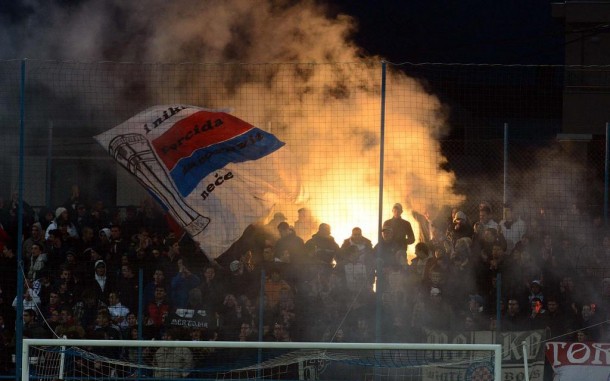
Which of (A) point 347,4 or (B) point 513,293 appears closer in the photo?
(B) point 513,293

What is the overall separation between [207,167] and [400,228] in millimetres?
2236

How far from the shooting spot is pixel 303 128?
41.7 feet

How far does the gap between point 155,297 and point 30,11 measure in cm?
722

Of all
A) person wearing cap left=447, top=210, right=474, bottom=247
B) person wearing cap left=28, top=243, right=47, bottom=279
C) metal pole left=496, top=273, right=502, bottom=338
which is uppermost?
person wearing cap left=447, top=210, right=474, bottom=247

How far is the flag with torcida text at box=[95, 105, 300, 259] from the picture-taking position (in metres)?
12.4

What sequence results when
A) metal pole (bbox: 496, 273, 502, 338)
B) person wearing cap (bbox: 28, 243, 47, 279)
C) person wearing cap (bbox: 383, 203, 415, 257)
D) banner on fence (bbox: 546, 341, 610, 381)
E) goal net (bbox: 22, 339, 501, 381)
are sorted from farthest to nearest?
1. person wearing cap (bbox: 383, 203, 415, 257)
2. person wearing cap (bbox: 28, 243, 47, 279)
3. metal pole (bbox: 496, 273, 502, 338)
4. goal net (bbox: 22, 339, 501, 381)
5. banner on fence (bbox: 546, 341, 610, 381)

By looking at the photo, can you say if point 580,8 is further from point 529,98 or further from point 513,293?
point 513,293

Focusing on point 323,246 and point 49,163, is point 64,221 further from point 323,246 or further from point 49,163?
point 323,246

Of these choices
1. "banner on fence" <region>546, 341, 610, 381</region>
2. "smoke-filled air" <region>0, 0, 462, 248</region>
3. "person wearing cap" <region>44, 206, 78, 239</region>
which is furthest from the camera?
"person wearing cap" <region>44, 206, 78, 239</region>

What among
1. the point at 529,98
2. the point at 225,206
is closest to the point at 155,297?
the point at 225,206

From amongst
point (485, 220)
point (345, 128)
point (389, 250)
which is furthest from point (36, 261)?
point (485, 220)

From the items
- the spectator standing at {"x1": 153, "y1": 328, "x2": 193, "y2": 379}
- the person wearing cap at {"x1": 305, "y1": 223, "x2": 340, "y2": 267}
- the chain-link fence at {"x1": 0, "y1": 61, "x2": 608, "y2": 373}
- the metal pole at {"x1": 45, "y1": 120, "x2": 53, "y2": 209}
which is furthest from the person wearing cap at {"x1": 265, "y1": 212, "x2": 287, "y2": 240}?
the metal pole at {"x1": 45, "y1": 120, "x2": 53, "y2": 209}

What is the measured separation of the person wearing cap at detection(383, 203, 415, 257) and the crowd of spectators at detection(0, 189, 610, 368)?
1cm

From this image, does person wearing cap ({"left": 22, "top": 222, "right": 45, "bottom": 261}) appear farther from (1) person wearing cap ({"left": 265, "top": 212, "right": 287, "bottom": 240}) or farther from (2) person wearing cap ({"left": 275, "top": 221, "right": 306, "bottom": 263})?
(2) person wearing cap ({"left": 275, "top": 221, "right": 306, "bottom": 263})
